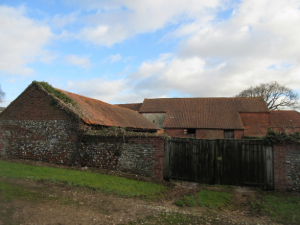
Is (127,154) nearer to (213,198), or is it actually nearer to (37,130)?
(213,198)

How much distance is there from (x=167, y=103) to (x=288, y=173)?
29252 mm

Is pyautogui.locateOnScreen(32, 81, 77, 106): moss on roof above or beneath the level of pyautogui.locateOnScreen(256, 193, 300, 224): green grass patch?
above

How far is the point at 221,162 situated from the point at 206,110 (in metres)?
25.0

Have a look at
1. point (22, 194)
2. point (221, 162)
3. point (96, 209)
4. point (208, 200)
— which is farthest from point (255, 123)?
point (22, 194)

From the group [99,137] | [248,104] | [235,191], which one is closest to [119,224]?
[235,191]

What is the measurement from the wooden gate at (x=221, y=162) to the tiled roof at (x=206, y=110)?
21237 millimetres

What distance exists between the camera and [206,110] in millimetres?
33000

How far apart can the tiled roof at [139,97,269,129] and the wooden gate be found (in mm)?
21237

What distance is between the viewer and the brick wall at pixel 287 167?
8.05 meters

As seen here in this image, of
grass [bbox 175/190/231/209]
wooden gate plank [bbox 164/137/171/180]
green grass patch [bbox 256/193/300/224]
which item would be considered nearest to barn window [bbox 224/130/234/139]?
wooden gate plank [bbox 164/137/171/180]

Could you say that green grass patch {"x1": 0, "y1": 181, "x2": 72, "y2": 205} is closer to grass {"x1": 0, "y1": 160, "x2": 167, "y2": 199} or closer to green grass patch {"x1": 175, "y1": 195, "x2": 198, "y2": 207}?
grass {"x1": 0, "y1": 160, "x2": 167, "y2": 199}

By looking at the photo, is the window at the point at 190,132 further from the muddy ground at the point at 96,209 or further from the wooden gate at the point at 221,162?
the muddy ground at the point at 96,209

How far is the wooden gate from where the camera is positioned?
27.9ft

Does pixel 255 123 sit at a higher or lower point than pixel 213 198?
higher
